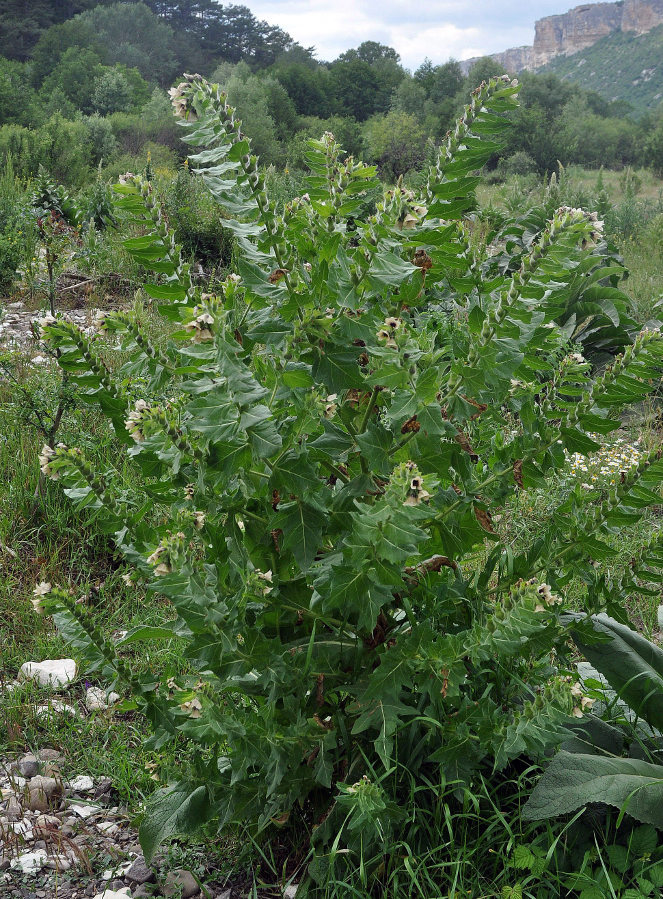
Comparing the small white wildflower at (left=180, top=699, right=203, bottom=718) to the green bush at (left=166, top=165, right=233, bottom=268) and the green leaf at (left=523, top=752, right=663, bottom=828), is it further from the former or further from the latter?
the green bush at (left=166, top=165, right=233, bottom=268)

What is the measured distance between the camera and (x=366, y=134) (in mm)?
31969

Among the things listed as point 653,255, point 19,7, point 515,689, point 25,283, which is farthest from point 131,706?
point 19,7

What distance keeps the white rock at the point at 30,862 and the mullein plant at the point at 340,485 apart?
402 millimetres

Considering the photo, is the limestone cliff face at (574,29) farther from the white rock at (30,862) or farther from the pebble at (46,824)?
the white rock at (30,862)

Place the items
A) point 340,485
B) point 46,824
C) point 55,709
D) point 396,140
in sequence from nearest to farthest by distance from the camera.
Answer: point 340,485, point 46,824, point 55,709, point 396,140

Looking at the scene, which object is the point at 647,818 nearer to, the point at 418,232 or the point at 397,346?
the point at 397,346

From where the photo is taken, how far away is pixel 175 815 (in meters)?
1.64

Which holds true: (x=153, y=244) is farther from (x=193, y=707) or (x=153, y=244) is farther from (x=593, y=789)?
(x=593, y=789)

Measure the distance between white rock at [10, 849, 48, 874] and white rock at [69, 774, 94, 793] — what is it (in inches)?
9.3

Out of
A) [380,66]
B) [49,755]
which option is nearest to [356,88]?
[380,66]

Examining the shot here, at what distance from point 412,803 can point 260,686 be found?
1.53 feet

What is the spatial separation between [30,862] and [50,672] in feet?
2.66

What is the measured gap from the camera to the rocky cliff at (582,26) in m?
89.0

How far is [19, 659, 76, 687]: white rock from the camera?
2525 mm
